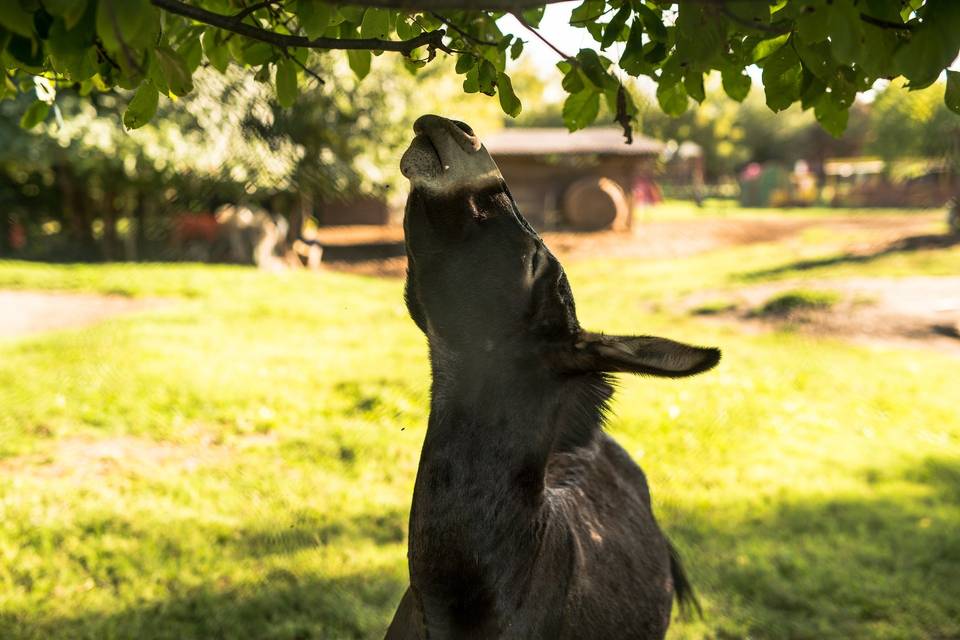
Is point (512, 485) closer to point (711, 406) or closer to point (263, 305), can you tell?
point (711, 406)

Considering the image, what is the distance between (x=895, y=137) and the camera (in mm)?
9641

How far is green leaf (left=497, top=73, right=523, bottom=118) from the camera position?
2232 millimetres

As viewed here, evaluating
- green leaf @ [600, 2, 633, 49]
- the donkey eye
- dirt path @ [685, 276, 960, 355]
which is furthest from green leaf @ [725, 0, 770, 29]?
dirt path @ [685, 276, 960, 355]

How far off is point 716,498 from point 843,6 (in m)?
4.29

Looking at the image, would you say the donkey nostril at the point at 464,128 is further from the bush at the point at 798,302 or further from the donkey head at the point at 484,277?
the bush at the point at 798,302

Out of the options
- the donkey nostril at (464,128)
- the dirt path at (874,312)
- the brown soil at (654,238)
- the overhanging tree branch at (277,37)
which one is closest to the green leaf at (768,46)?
the overhanging tree branch at (277,37)

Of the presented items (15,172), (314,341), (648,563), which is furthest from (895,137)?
(15,172)

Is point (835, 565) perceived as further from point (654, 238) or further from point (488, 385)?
point (654, 238)

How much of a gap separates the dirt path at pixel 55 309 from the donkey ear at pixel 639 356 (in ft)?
26.2

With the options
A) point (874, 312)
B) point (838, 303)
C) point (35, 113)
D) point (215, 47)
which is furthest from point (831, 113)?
point (838, 303)

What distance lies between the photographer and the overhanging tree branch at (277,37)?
1.65 meters

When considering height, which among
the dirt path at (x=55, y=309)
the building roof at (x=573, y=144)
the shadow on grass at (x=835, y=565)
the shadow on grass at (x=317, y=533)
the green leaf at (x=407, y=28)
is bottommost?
the shadow on grass at (x=835, y=565)

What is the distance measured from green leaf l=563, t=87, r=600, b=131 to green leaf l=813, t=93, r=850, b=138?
63 centimetres

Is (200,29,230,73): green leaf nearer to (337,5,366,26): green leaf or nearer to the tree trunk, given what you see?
(337,5,366,26): green leaf
